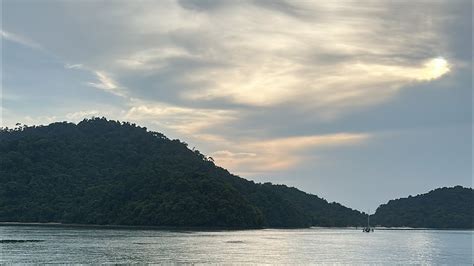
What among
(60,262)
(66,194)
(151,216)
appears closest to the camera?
(60,262)

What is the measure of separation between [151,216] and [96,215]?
64.1 ft

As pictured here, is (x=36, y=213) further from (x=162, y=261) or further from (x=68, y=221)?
(x=162, y=261)

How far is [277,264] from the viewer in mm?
76188

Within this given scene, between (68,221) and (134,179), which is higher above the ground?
(134,179)

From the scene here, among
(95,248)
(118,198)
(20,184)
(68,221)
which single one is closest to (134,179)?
(118,198)

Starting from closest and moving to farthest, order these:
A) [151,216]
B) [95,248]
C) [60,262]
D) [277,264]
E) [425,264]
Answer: [60,262], [277,264], [425,264], [95,248], [151,216]

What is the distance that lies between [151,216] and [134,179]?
21.4 m

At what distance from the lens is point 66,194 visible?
197875 mm

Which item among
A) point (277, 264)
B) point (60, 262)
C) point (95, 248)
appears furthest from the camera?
point (95, 248)

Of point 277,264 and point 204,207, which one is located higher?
point 204,207

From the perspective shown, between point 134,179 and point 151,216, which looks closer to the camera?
point 151,216

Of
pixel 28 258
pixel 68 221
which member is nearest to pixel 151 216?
pixel 68 221

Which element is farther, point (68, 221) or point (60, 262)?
point (68, 221)

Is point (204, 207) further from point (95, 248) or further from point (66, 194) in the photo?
point (95, 248)
